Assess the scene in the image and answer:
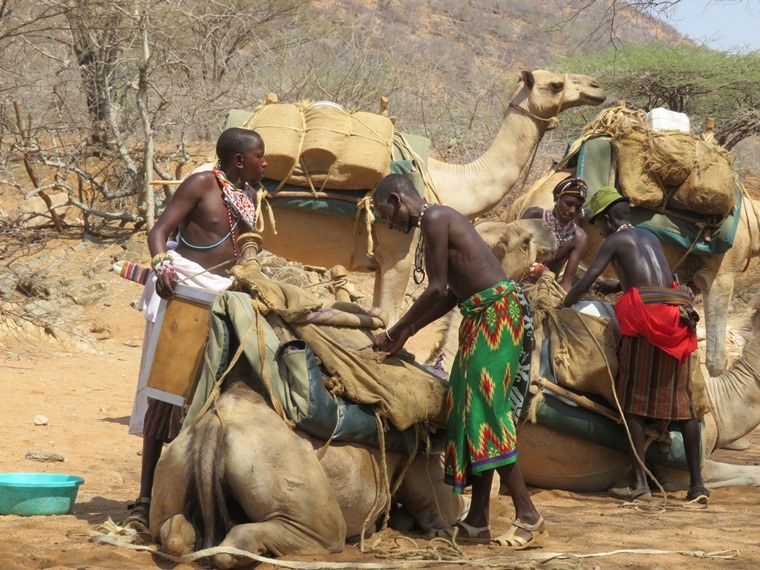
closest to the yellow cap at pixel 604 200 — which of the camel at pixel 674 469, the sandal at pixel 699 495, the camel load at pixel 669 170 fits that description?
the camel at pixel 674 469

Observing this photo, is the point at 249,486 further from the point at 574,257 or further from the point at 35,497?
the point at 574,257

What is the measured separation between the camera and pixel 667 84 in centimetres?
2008

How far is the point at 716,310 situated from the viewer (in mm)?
9219

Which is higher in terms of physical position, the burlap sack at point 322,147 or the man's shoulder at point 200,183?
the burlap sack at point 322,147

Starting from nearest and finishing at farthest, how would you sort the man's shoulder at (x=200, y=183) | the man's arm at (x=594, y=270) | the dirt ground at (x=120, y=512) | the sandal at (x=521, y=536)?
1. the dirt ground at (x=120, y=512)
2. the sandal at (x=521, y=536)
3. the man's shoulder at (x=200, y=183)
4. the man's arm at (x=594, y=270)

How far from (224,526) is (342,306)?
51.5 inches

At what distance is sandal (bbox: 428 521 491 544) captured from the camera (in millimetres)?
A: 4516

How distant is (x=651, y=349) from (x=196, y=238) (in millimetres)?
2634

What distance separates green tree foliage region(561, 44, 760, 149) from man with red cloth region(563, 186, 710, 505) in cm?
1466

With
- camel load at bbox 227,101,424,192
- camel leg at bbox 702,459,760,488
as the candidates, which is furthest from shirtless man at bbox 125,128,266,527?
camel leg at bbox 702,459,760,488

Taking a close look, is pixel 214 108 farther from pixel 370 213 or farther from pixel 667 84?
pixel 667 84

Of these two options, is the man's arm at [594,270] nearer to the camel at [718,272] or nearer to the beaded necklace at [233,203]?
the beaded necklace at [233,203]

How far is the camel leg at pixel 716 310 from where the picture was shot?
30.1 ft

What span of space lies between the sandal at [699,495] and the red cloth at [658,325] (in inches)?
28.1
